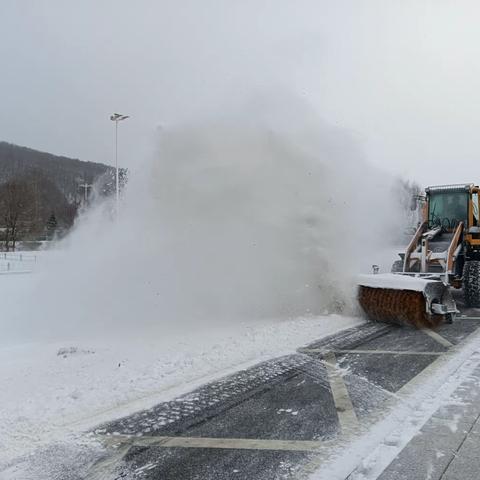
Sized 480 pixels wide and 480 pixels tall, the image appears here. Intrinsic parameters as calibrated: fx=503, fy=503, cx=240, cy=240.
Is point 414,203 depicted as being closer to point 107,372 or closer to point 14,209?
point 107,372

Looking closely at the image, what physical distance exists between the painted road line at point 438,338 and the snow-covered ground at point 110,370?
129cm

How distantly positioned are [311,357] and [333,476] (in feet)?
10.6

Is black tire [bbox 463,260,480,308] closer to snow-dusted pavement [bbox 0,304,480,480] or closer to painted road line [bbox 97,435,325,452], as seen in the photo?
snow-dusted pavement [bbox 0,304,480,480]

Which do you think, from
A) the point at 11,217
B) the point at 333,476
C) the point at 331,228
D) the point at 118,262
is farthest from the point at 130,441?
the point at 11,217

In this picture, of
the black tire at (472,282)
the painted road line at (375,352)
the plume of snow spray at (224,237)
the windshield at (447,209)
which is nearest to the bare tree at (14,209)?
the plume of snow spray at (224,237)

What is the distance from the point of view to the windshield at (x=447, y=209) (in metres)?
12.1

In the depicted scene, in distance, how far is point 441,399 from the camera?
16.0ft

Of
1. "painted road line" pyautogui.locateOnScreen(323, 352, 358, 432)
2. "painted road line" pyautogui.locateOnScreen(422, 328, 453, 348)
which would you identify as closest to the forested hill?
"painted road line" pyautogui.locateOnScreen(422, 328, 453, 348)

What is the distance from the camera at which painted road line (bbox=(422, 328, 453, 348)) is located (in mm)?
7411

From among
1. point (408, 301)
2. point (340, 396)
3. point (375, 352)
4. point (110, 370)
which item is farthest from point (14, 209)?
point (340, 396)

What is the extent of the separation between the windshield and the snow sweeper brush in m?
3.62

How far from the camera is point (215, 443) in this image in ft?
13.1

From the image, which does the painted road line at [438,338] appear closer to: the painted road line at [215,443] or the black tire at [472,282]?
the black tire at [472,282]

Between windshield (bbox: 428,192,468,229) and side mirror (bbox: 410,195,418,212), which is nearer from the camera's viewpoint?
windshield (bbox: 428,192,468,229)
